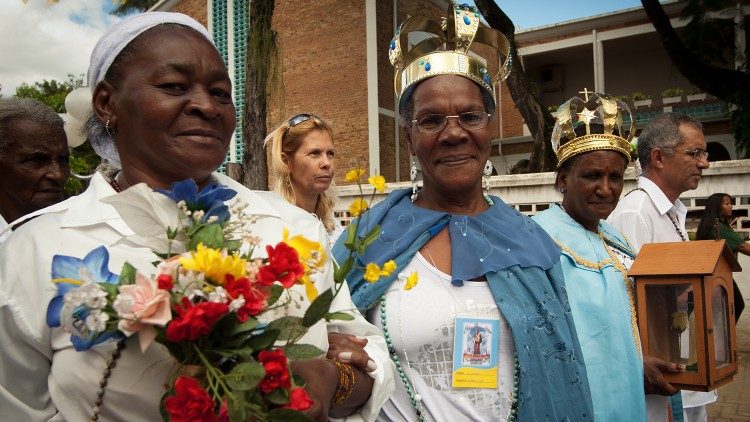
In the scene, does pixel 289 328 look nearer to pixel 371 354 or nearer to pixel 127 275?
pixel 127 275

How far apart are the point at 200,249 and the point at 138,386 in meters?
0.43

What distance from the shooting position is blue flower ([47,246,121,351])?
115cm

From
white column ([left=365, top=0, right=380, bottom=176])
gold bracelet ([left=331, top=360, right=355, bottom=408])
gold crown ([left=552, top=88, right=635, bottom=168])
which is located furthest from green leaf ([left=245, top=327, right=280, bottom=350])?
white column ([left=365, top=0, right=380, bottom=176])

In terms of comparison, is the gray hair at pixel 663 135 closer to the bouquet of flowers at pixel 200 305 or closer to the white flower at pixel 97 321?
the bouquet of flowers at pixel 200 305

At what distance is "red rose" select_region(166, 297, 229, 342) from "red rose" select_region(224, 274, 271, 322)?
0.03 metres

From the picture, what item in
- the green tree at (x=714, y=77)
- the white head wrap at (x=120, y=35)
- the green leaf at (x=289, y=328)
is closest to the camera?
the green leaf at (x=289, y=328)

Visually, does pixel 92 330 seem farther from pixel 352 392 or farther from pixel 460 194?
pixel 460 194

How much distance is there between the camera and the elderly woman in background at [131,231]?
133 centimetres

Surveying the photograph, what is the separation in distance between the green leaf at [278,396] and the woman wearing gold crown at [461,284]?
97 centimetres

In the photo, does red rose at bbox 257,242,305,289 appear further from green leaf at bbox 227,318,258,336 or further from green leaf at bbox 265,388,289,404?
green leaf at bbox 265,388,289,404

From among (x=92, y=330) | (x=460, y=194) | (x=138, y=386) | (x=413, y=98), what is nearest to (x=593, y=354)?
(x=460, y=194)

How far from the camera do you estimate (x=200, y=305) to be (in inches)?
41.8

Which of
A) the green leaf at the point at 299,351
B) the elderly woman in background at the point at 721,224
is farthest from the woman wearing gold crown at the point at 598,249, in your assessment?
the elderly woman in background at the point at 721,224

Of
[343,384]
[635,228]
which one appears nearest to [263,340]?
[343,384]
